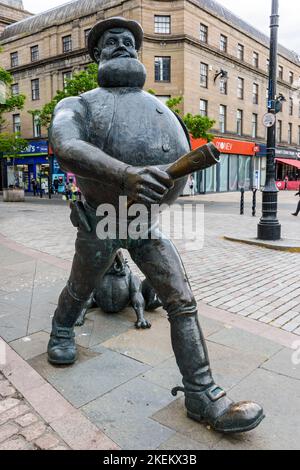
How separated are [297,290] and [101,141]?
3.92 m

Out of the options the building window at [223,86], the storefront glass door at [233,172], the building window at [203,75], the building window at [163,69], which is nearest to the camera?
the building window at [163,69]

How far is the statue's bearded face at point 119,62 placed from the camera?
253cm

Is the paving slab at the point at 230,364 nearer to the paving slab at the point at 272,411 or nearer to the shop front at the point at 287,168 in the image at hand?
the paving slab at the point at 272,411

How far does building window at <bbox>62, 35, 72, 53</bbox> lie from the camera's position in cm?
3056

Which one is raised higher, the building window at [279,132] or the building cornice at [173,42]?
the building cornice at [173,42]

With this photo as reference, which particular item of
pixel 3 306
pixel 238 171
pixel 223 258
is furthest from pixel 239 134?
pixel 3 306

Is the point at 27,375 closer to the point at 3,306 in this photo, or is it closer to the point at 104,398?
the point at 104,398

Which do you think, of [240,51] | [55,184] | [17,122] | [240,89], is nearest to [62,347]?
[55,184]

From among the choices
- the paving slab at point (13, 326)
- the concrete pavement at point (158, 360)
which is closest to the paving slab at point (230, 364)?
the concrete pavement at point (158, 360)

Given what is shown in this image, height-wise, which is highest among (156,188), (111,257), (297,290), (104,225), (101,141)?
(101,141)

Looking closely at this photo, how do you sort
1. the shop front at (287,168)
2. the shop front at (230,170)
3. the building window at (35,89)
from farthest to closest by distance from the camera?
the shop front at (287,168), the building window at (35,89), the shop front at (230,170)

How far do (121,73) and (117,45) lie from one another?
233mm

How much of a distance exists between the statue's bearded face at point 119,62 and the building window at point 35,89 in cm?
3320

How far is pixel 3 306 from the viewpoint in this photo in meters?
4.54
